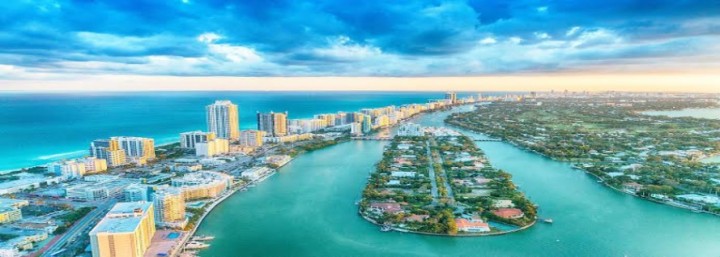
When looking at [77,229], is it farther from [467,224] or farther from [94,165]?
[467,224]

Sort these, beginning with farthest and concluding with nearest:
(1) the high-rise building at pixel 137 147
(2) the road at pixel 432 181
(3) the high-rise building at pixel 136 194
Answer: (1) the high-rise building at pixel 137 147
(2) the road at pixel 432 181
(3) the high-rise building at pixel 136 194

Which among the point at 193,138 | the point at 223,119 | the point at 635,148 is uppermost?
the point at 223,119

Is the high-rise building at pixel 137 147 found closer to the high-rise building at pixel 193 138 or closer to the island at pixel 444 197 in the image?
the high-rise building at pixel 193 138

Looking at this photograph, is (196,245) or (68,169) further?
(68,169)

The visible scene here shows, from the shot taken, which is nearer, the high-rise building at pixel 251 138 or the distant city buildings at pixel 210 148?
the distant city buildings at pixel 210 148

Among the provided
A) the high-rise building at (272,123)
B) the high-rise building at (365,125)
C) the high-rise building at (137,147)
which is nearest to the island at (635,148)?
the high-rise building at (365,125)

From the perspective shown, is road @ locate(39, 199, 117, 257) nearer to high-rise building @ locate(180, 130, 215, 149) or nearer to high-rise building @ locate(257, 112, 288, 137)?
high-rise building @ locate(180, 130, 215, 149)

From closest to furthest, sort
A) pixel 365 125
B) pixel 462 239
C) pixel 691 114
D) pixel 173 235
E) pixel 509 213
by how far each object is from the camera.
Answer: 1. pixel 462 239
2. pixel 173 235
3. pixel 509 213
4. pixel 365 125
5. pixel 691 114

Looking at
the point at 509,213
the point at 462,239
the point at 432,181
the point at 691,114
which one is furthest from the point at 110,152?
the point at 691,114
